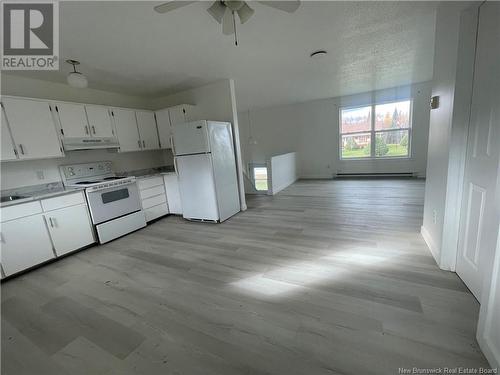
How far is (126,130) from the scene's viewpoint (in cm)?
376

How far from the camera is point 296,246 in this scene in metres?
2.60

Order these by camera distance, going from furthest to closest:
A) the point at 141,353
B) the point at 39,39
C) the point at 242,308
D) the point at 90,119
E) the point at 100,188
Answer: the point at 90,119, the point at 100,188, the point at 39,39, the point at 242,308, the point at 141,353

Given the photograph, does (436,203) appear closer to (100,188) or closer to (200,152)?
(200,152)

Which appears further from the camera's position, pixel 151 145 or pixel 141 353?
pixel 151 145

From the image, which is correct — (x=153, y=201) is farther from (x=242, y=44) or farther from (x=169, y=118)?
(x=242, y=44)

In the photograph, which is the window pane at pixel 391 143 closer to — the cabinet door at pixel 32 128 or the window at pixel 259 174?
the window at pixel 259 174

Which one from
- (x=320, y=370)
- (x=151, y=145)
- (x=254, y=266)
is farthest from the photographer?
(x=151, y=145)

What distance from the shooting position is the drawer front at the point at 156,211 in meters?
3.83

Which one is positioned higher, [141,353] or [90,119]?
[90,119]

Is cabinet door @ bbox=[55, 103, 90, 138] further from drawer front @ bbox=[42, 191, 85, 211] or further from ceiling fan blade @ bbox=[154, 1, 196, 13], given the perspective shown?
ceiling fan blade @ bbox=[154, 1, 196, 13]

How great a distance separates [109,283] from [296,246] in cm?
208

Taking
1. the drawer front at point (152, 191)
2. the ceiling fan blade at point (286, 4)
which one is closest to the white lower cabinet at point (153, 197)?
the drawer front at point (152, 191)

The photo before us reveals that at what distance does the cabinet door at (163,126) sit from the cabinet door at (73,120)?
1.22m

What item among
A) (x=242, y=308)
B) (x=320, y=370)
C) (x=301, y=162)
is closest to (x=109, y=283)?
(x=242, y=308)
